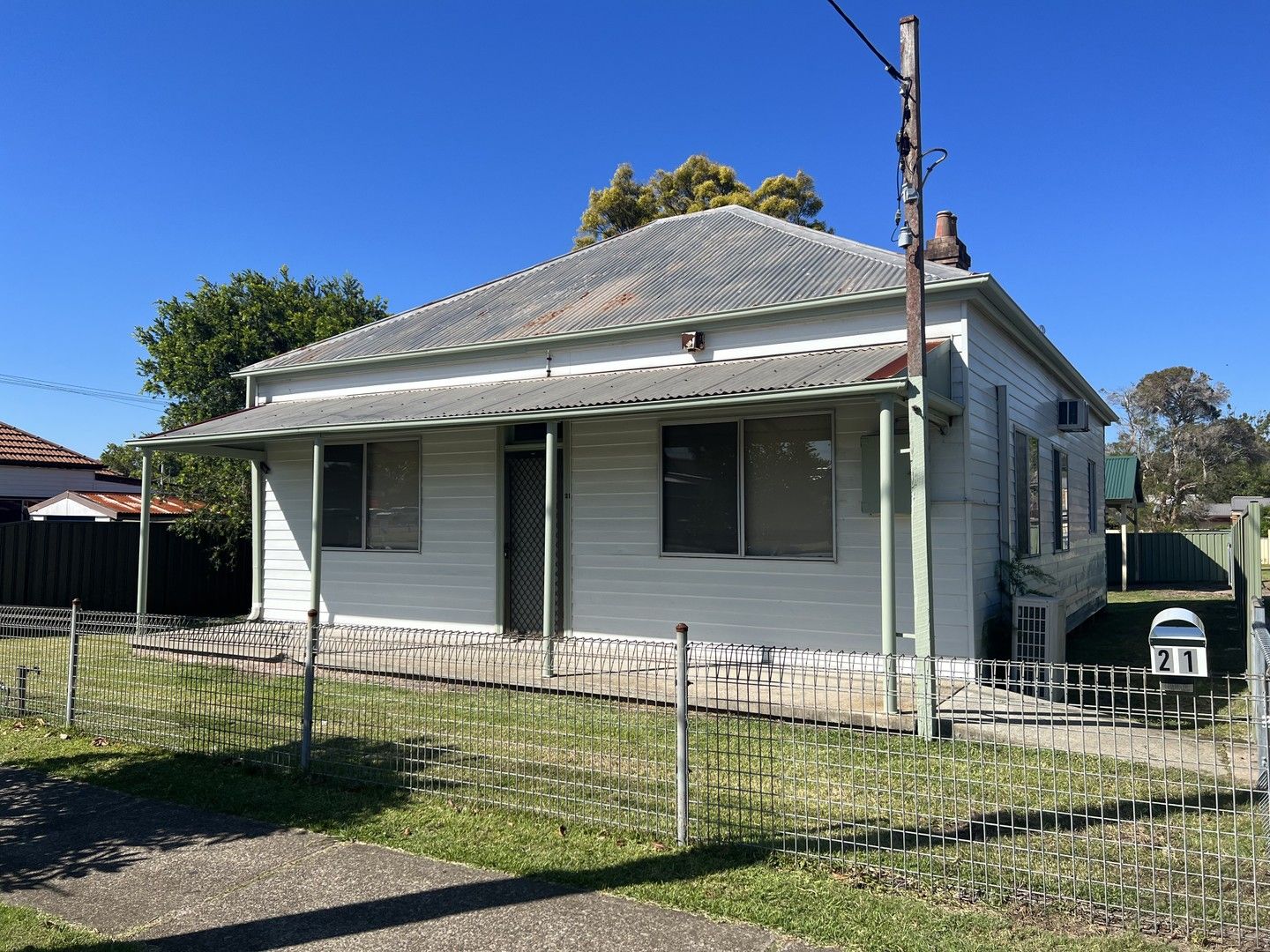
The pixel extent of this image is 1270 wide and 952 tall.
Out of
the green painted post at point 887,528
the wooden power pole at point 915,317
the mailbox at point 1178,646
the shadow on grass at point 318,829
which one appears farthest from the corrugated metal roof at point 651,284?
the shadow on grass at point 318,829

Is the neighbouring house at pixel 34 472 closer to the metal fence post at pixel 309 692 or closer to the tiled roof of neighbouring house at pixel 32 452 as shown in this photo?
the tiled roof of neighbouring house at pixel 32 452

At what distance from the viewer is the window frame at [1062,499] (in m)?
12.0

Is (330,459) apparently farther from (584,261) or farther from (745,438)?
(745,438)

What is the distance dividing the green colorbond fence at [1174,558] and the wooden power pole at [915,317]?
1811 centimetres

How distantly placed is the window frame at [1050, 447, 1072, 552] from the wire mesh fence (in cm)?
351

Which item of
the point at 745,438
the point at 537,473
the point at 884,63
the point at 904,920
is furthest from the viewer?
the point at 537,473

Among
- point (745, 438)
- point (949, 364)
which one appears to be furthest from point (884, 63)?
point (745, 438)

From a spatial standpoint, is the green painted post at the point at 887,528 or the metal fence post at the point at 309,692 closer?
the metal fence post at the point at 309,692

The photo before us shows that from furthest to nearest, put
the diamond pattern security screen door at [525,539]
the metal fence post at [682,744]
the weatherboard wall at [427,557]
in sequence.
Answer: the weatherboard wall at [427,557]
the diamond pattern security screen door at [525,539]
the metal fence post at [682,744]

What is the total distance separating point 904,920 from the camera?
3.47 m

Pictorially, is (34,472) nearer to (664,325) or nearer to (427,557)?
(427,557)

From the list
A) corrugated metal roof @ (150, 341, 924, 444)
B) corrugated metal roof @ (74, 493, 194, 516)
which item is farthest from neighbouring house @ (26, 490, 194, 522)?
corrugated metal roof @ (150, 341, 924, 444)

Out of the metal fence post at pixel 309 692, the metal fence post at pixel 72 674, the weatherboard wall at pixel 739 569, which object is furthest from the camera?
the weatherboard wall at pixel 739 569

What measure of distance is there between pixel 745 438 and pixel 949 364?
6.72 feet
